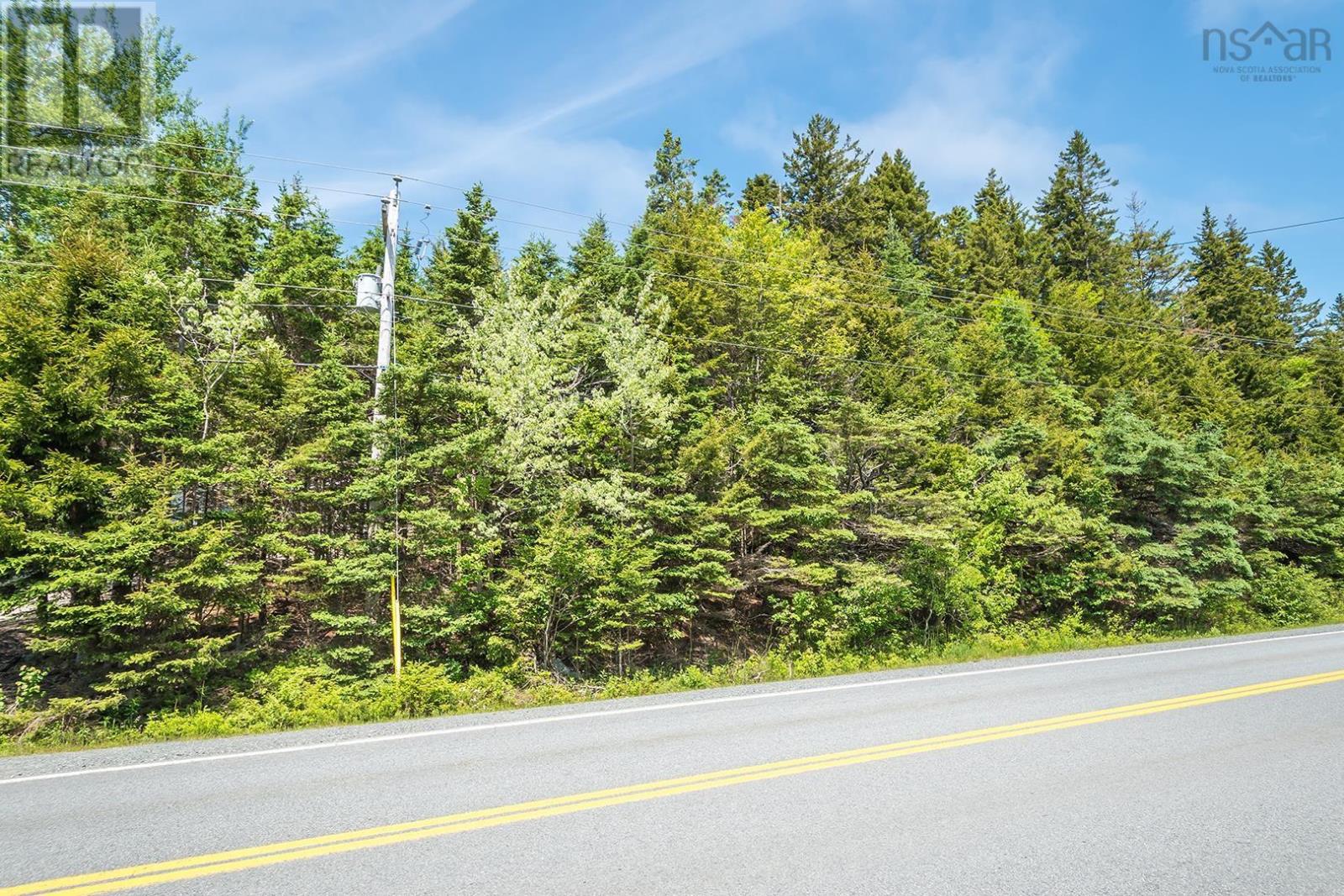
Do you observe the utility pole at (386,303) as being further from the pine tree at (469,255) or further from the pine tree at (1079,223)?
Result: the pine tree at (1079,223)

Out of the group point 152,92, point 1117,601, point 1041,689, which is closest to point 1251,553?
point 1117,601

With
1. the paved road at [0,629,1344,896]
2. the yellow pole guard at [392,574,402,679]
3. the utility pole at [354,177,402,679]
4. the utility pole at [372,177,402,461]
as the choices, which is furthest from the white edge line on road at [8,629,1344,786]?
the utility pole at [372,177,402,461]

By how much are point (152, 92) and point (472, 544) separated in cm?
2437

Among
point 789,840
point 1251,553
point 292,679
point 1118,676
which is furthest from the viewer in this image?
point 1251,553

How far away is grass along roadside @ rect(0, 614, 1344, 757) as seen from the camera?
8344 mm

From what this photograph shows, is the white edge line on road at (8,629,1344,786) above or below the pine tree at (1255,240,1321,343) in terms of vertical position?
below

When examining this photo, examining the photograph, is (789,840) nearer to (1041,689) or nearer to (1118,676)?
(1041,689)

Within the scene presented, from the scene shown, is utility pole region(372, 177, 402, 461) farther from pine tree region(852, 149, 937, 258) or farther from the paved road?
pine tree region(852, 149, 937, 258)

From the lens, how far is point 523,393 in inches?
529

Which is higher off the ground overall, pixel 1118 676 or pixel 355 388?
pixel 355 388

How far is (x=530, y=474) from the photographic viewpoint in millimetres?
13695

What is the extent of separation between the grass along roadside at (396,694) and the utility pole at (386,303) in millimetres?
4438

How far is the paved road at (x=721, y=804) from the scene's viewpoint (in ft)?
12.1

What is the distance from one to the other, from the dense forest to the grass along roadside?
173mm
